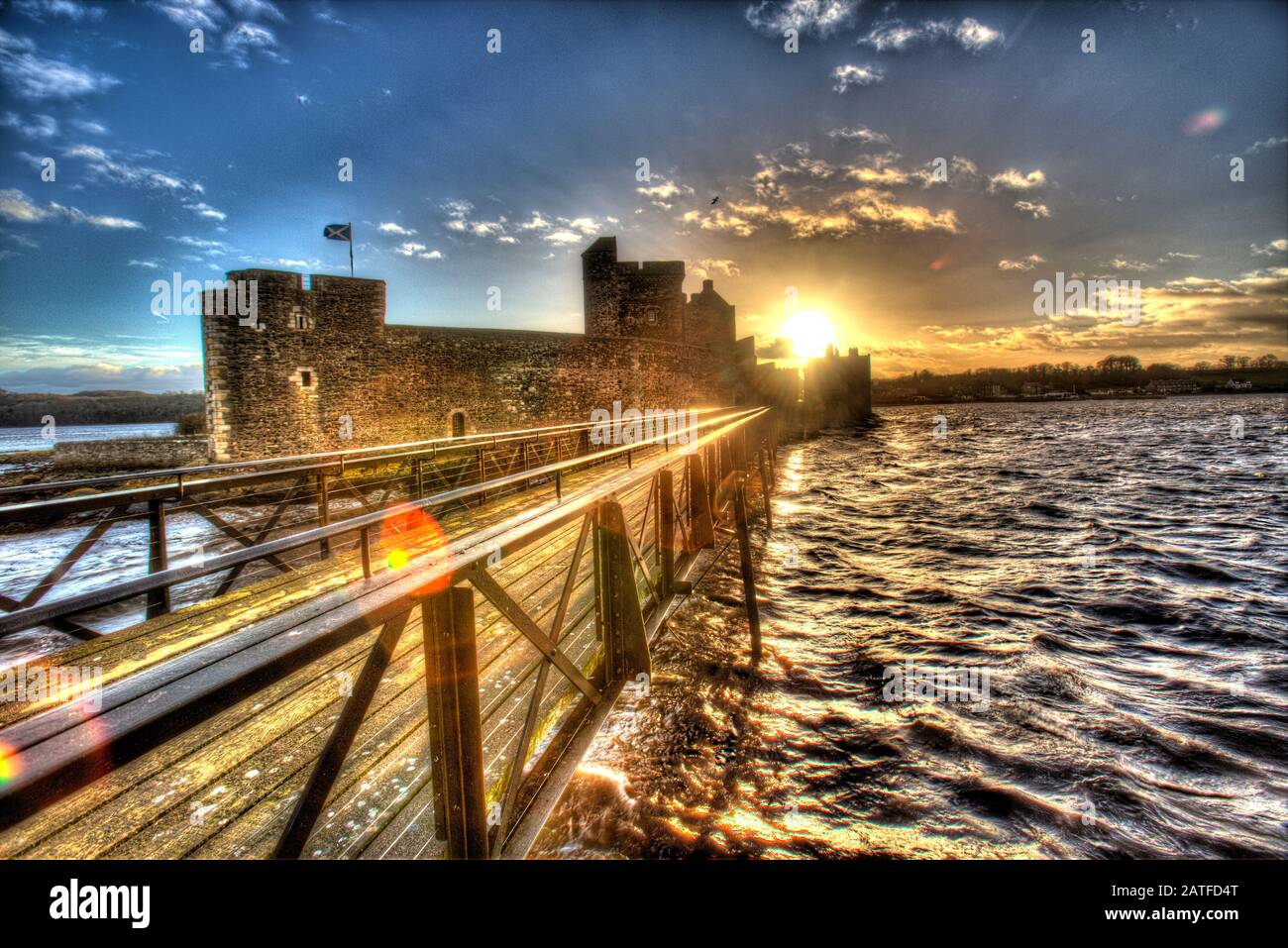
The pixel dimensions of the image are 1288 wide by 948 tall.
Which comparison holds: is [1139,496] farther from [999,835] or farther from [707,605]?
[999,835]

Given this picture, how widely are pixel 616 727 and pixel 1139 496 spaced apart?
21.2 metres

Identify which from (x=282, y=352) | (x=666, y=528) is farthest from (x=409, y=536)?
(x=282, y=352)

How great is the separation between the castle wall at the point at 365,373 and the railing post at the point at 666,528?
17039 millimetres

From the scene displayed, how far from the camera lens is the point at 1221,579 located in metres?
8.72

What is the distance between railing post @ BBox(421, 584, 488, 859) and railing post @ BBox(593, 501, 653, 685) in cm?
157

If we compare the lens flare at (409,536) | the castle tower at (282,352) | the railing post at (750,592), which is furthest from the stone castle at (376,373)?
the railing post at (750,592)

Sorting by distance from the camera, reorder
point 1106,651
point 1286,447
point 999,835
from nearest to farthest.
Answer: point 999,835 → point 1106,651 → point 1286,447

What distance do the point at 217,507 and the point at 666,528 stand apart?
25.9 feet

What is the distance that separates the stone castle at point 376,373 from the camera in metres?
17.7

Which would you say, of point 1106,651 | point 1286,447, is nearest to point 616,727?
point 1106,651

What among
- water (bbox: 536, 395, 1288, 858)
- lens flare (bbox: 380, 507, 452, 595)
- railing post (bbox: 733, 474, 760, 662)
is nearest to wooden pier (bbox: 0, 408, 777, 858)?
lens flare (bbox: 380, 507, 452, 595)

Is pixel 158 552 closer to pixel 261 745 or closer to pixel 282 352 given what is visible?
pixel 261 745

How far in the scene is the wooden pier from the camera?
0.88 meters
